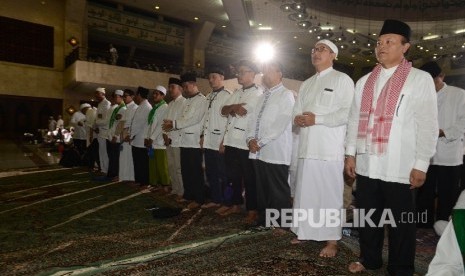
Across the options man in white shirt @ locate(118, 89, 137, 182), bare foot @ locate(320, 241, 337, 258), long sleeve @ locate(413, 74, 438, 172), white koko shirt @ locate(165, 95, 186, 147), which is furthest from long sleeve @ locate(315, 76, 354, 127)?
man in white shirt @ locate(118, 89, 137, 182)

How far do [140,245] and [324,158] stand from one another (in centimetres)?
155

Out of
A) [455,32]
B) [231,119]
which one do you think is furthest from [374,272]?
[455,32]

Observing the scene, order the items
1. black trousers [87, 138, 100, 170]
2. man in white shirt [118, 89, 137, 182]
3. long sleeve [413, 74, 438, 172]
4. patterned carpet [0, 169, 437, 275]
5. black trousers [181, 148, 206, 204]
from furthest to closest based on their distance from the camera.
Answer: black trousers [87, 138, 100, 170]
man in white shirt [118, 89, 137, 182]
black trousers [181, 148, 206, 204]
patterned carpet [0, 169, 437, 275]
long sleeve [413, 74, 438, 172]

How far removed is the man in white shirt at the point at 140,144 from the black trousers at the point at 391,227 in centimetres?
391

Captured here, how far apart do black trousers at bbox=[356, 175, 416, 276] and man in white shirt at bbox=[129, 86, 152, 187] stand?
391 cm

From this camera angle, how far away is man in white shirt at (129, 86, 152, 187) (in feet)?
18.4

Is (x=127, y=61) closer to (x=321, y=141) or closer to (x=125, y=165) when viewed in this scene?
(x=125, y=165)

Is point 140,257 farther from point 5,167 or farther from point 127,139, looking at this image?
point 5,167

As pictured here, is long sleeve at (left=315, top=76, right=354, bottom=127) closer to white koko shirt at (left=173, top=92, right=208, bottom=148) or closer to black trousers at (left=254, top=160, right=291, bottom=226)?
black trousers at (left=254, top=160, right=291, bottom=226)

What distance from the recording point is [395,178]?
2.14m

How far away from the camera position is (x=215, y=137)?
13.7ft

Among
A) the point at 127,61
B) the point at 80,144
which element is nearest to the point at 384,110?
the point at 80,144

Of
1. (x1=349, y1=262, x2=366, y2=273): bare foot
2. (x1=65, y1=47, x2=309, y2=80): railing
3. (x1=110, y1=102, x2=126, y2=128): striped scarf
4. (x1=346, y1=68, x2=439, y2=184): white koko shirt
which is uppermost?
(x1=65, y1=47, x2=309, y2=80): railing

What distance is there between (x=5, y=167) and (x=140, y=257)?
699 cm
